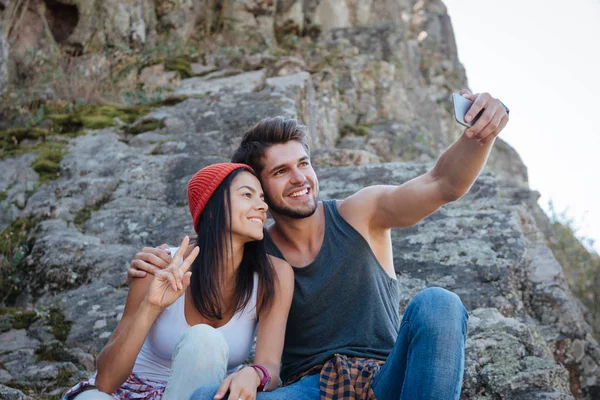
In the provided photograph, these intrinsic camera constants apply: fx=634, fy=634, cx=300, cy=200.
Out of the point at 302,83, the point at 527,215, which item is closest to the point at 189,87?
the point at 302,83

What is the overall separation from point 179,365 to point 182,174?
2807 mm

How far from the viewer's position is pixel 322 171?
15.9 feet

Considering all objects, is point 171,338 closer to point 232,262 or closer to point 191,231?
point 232,262

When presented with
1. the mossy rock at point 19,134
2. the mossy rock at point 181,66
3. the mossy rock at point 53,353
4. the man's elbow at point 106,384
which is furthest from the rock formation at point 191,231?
the man's elbow at point 106,384

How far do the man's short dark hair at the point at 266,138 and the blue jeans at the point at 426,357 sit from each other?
1.04 meters

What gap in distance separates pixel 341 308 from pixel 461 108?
3.02ft

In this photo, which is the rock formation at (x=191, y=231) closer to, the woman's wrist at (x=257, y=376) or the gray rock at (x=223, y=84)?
the gray rock at (x=223, y=84)

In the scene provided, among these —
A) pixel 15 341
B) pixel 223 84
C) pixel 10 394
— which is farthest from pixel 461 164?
pixel 223 84

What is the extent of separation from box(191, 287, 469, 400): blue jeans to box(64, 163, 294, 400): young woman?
118mm

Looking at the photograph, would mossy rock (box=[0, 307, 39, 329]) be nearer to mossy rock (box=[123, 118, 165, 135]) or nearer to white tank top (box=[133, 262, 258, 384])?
white tank top (box=[133, 262, 258, 384])

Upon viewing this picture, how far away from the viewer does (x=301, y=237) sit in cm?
280

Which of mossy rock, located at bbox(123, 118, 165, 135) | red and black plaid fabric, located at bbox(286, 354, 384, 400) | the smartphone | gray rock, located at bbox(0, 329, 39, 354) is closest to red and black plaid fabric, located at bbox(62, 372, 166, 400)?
red and black plaid fabric, located at bbox(286, 354, 384, 400)

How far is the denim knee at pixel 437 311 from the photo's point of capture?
81.2 inches

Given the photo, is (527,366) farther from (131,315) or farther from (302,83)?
(302,83)
